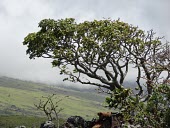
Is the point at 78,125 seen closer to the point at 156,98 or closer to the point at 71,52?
the point at 71,52

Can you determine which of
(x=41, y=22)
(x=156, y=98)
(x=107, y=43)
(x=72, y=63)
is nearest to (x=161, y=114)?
(x=156, y=98)

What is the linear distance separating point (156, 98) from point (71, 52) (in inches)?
1028

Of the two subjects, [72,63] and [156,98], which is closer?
[156,98]

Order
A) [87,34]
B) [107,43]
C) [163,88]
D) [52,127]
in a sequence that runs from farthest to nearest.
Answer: [52,127], [87,34], [107,43], [163,88]

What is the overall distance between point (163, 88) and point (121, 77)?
2514 centimetres

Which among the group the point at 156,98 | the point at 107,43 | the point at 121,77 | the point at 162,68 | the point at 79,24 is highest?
the point at 79,24

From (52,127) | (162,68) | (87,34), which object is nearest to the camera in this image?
(162,68)

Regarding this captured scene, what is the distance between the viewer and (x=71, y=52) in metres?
38.1

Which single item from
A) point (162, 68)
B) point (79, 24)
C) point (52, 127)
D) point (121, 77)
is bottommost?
point (52, 127)

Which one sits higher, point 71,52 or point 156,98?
point 71,52

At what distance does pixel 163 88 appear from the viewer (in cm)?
1240

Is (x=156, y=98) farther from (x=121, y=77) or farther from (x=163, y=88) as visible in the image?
(x=121, y=77)

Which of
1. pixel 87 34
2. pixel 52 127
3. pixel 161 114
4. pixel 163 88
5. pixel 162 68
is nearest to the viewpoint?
pixel 162 68

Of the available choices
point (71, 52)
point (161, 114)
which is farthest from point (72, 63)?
point (161, 114)
